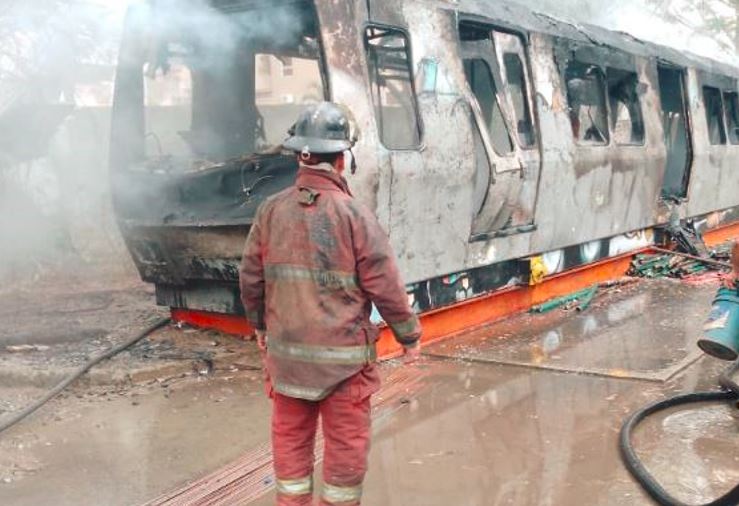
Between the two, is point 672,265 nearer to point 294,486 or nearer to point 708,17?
point 294,486

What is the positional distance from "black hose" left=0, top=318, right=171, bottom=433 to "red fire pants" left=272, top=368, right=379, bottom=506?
221cm

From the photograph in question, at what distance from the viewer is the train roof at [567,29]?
6828mm

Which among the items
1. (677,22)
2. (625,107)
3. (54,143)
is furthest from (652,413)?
(677,22)

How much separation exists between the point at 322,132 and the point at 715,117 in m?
10.7

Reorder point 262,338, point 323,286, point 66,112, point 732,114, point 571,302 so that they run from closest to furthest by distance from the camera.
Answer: point 323,286 → point 262,338 → point 571,302 → point 66,112 → point 732,114

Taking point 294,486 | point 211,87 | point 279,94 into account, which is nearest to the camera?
point 294,486

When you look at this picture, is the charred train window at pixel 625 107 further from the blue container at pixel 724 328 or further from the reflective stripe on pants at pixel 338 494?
the reflective stripe on pants at pixel 338 494

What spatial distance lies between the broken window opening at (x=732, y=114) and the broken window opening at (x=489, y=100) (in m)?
6.70

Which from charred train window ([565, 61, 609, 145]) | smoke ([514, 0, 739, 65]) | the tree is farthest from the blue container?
the tree

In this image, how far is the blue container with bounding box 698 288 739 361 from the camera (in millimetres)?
4051

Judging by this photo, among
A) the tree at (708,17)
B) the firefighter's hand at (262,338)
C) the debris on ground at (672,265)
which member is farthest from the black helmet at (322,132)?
the tree at (708,17)

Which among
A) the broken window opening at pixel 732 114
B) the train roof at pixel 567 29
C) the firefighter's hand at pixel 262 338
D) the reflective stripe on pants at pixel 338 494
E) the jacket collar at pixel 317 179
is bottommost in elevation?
the reflective stripe on pants at pixel 338 494

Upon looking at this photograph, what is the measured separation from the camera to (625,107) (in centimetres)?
962

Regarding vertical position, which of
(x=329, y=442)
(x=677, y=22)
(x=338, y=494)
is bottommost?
(x=338, y=494)
